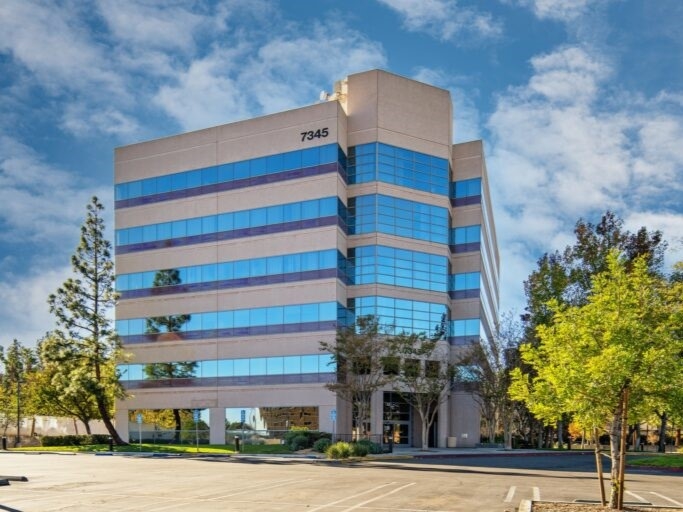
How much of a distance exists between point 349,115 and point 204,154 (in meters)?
12.3

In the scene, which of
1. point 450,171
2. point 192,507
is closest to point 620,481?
point 192,507

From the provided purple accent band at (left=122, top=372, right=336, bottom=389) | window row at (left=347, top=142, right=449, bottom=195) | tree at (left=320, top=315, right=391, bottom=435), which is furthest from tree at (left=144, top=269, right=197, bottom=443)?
window row at (left=347, top=142, right=449, bottom=195)

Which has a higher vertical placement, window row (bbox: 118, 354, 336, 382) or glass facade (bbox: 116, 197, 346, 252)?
→ glass facade (bbox: 116, 197, 346, 252)

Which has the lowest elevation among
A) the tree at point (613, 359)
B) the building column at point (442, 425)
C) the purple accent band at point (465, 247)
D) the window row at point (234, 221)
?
the building column at point (442, 425)

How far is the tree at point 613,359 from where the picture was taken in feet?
49.0

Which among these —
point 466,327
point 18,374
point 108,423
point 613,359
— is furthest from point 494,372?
point 18,374

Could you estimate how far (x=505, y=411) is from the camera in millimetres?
56438

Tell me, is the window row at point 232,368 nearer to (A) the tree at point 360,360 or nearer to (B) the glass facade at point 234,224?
(A) the tree at point 360,360

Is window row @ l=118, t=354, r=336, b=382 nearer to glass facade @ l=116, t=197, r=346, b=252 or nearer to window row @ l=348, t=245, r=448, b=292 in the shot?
window row @ l=348, t=245, r=448, b=292

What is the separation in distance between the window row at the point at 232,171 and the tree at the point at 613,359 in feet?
127

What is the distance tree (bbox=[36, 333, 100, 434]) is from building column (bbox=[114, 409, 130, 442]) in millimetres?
1664

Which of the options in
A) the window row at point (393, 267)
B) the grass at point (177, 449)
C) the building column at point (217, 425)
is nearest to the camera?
the grass at point (177, 449)

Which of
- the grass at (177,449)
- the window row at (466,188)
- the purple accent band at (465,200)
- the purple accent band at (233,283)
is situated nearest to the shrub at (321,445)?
the grass at (177,449)

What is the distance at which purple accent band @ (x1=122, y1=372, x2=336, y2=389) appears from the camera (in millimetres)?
53000
